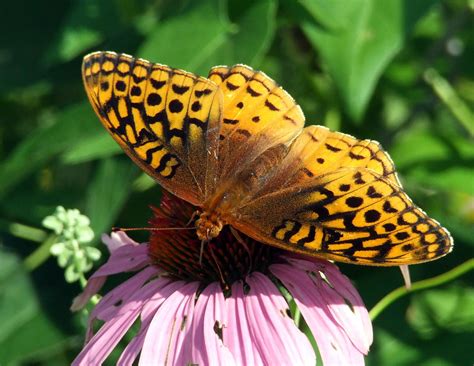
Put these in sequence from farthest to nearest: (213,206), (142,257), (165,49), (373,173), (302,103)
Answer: (302,103) < (165,49) < (142,257) < (213,206) < (373,173)

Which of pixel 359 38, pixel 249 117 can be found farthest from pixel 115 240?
pixel 359 38

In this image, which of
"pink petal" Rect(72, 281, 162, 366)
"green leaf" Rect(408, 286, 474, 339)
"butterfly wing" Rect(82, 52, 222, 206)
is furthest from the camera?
"green leaf" Rect(408, 286, 474, 339)

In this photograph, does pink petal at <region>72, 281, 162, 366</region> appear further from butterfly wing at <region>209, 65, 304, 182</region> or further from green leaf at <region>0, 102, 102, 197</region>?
green leaf at <region>0, 102, 102, 197</region>

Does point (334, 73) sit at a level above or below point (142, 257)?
above

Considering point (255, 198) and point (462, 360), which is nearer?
point (255, 198)

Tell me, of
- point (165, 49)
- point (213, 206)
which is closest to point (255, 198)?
point (213, 206)

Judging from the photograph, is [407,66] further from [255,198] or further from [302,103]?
[255,198]

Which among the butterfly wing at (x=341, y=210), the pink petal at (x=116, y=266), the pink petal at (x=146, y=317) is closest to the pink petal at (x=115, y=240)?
the pink petal at (x=116, y=266)

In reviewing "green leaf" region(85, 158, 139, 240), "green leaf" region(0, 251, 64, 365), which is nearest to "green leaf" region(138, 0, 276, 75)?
"green leaf" region(85, 158, 139, 240)
